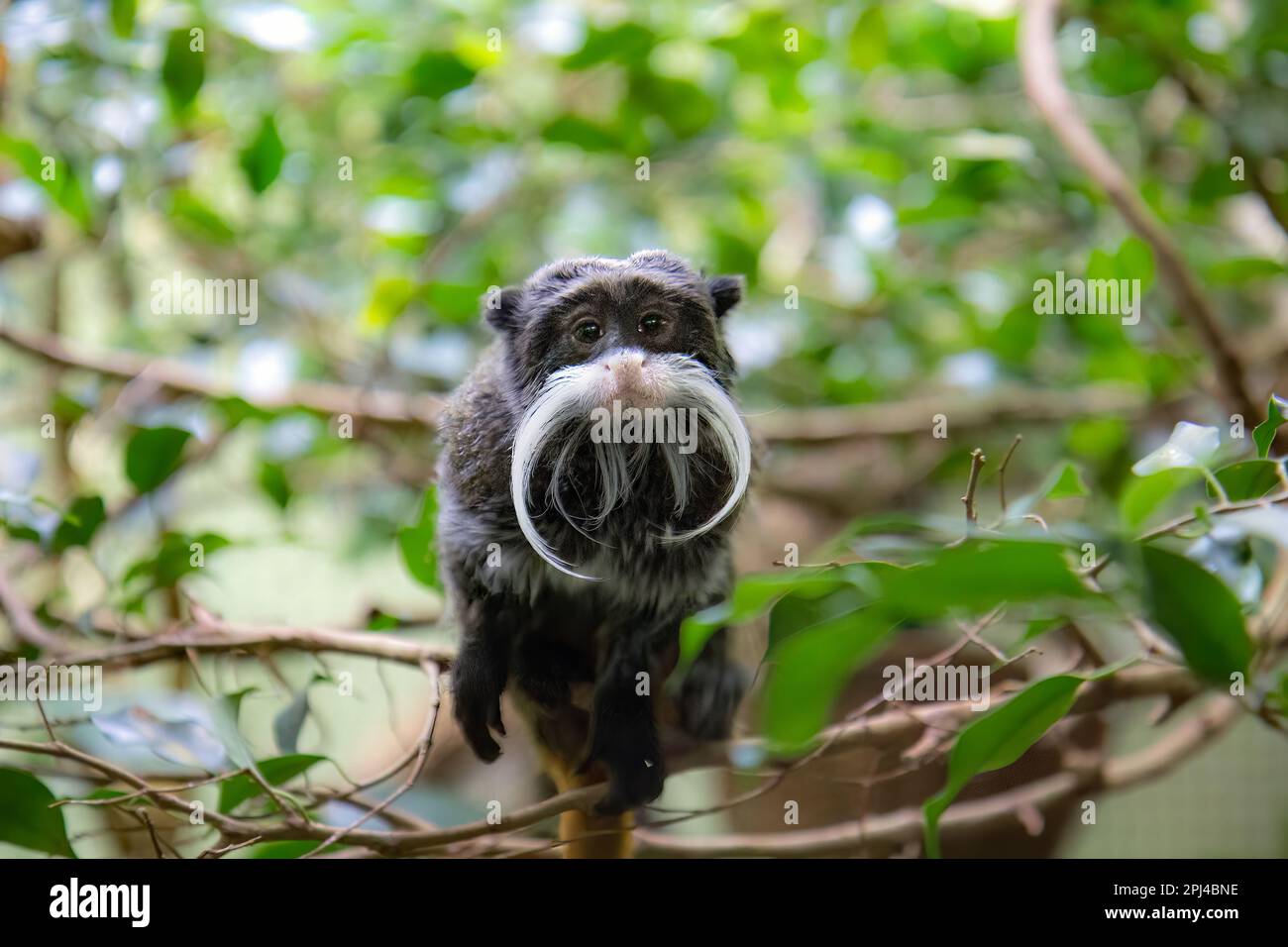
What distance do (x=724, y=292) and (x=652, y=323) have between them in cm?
16

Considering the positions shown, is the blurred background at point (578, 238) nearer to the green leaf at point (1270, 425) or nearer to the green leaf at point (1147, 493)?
the green leaf at point (1147, 493)

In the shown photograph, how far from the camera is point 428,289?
193cm

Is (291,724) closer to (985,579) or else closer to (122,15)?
(985,579)

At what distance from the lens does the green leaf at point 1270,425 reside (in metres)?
1.00

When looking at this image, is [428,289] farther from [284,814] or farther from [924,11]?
[924,11]

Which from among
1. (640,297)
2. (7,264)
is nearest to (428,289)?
(640,297)

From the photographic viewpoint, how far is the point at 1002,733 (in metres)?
0.96

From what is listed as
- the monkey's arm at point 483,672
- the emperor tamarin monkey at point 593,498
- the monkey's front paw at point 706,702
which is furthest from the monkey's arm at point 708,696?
the monkey's arm at point 483,672

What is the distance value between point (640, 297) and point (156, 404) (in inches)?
60.3

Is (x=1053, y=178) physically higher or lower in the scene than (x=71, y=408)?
higher

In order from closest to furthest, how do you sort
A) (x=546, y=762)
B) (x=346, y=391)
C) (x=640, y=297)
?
(x=640, y=297), (x=546, y=762), (x=346, y=391)

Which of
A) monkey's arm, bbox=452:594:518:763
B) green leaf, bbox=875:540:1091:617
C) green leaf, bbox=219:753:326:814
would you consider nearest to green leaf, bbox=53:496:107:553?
green leaf, bbox=219:753:326:814

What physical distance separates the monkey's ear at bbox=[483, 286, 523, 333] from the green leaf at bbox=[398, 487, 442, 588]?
32cm

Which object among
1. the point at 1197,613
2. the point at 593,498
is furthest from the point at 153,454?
the point at 1197,613
